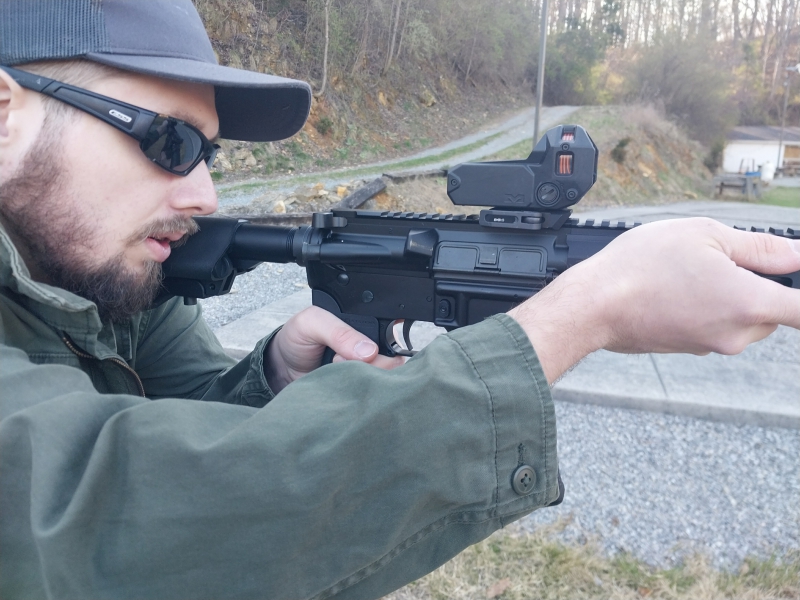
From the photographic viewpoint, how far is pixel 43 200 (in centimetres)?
138

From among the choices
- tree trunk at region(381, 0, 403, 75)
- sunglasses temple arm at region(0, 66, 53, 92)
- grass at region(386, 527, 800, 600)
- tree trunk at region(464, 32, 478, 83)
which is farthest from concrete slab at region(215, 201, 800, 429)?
tree trunk at region(464, 32, 478, 83)

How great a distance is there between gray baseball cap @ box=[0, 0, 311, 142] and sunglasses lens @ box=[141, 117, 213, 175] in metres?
0.13

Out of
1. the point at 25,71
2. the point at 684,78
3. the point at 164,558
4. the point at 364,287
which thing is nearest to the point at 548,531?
the point at 364,287

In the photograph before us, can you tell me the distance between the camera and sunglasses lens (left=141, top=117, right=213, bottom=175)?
142cm

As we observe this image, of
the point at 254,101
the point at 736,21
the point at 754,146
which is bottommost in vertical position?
the point at 254,101

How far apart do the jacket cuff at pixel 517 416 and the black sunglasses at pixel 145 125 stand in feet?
2.85

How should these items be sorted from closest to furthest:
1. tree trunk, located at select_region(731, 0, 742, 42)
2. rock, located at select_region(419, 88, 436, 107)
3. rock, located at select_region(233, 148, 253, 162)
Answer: rock, located at select_region(233, 148, 253, 162)
rock, located at select_region(419, 88, 436, 107)
tree trunk, located at select_region(731, 0, 742, 42)

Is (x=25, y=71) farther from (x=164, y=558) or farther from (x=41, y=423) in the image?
(x=164, y=558)

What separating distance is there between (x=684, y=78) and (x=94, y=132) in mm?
35229

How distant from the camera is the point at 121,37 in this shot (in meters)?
1.37

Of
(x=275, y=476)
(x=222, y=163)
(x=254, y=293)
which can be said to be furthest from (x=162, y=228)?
(x=222, y=163)

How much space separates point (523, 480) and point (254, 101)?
143cm

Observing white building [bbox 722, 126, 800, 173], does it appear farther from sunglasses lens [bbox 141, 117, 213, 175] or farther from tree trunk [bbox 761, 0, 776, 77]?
sunglasses lens [bbox 141, 117, 213, 175]

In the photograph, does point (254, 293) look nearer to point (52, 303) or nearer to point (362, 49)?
point (52, 303)
